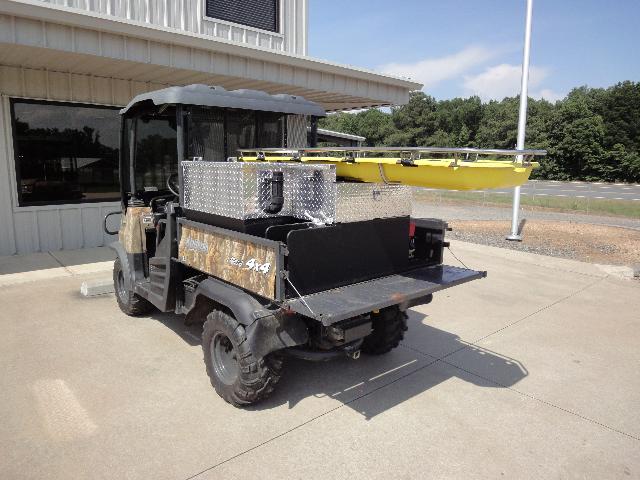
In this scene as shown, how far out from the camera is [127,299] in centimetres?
524

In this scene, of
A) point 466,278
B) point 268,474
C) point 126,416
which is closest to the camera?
point 268,474

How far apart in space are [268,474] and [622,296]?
6.28 m

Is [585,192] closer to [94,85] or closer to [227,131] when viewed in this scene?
[94,85]

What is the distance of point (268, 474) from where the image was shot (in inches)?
107

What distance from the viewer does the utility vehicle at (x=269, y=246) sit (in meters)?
3.14

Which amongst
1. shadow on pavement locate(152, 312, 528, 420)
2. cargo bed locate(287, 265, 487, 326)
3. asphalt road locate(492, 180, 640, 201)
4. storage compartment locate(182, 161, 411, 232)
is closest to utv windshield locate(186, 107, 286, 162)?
storage compartment locate(182, 161, 411, 232)

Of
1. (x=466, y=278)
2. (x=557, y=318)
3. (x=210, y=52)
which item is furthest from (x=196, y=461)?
(x=210, y=52)

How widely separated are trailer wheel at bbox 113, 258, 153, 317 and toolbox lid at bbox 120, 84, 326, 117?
2.01 m

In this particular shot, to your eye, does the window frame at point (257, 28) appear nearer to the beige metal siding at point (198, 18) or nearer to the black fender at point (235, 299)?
the beige metal siding at point (198, 18)

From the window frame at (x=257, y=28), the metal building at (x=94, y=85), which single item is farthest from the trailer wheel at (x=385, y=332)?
the window frame at (x=257, y=28)

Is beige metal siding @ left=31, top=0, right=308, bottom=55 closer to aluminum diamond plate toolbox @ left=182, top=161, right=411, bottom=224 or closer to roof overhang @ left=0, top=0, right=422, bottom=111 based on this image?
roof overhang @ left=0, top=0, right=422, bottom=111

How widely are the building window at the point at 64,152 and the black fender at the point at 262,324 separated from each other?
6310 millimetres

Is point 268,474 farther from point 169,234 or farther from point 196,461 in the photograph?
point 169,234

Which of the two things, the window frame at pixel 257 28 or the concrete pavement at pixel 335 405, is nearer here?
the concrete pavement at pixel 335 405
